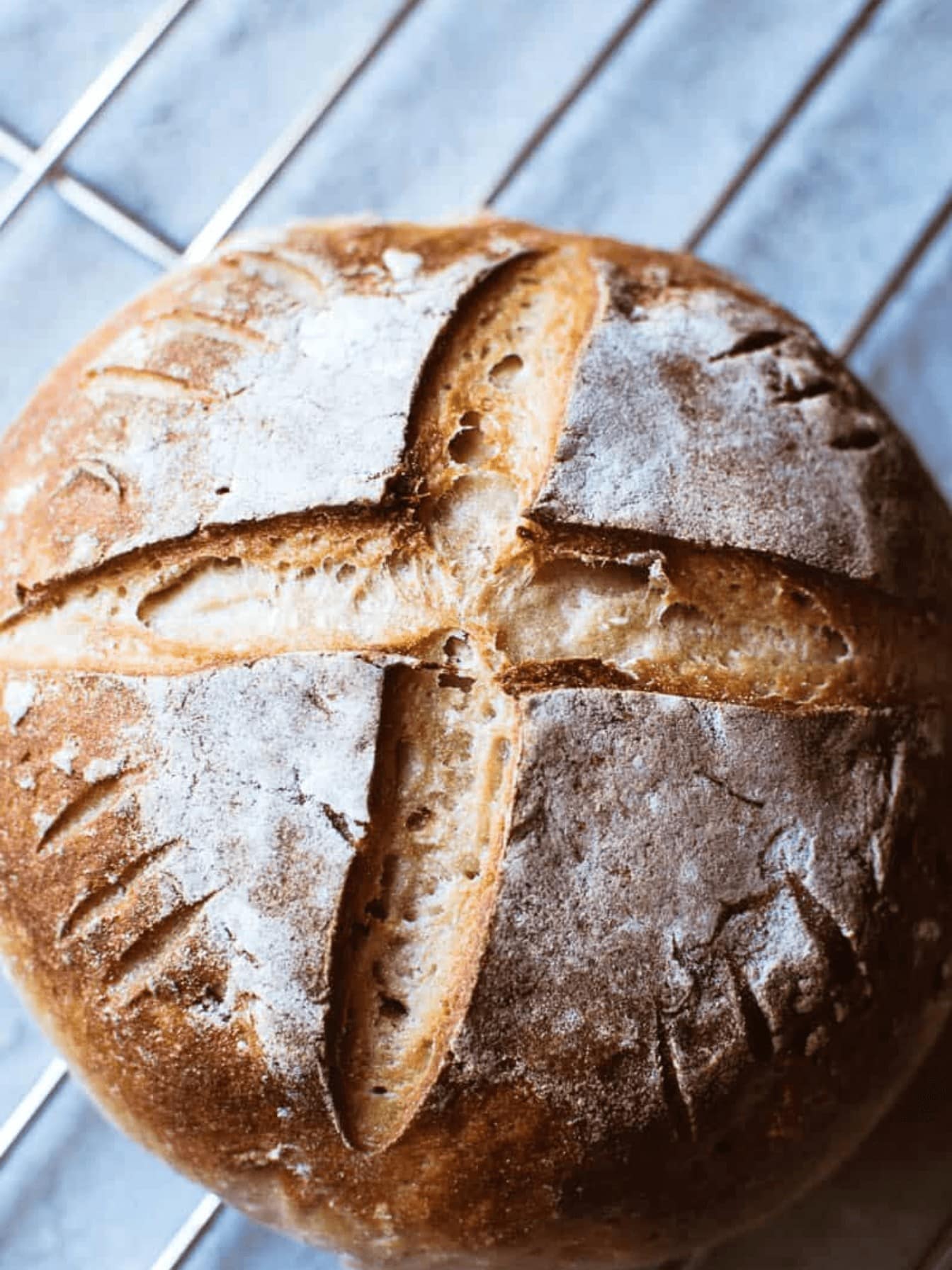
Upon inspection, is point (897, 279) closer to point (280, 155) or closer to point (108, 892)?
point (280, 155)

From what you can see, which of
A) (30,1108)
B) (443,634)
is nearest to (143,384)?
(443,634)

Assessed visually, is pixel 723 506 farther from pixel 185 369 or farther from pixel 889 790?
pixel 185 369

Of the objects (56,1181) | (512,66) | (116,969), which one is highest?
(512,66)

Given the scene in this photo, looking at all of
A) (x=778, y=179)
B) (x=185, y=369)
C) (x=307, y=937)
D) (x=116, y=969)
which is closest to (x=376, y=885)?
(x=307, y=937)

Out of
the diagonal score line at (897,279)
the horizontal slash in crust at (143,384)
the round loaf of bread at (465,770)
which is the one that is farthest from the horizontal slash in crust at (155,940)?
the diagonal score line at (897,279)

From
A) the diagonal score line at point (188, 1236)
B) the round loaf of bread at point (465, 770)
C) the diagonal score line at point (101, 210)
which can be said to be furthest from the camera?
the diagonal score line at point (101, 210)

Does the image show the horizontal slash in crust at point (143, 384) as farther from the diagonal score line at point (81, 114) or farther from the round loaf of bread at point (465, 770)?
the diagonal score line at point (81, 114)
